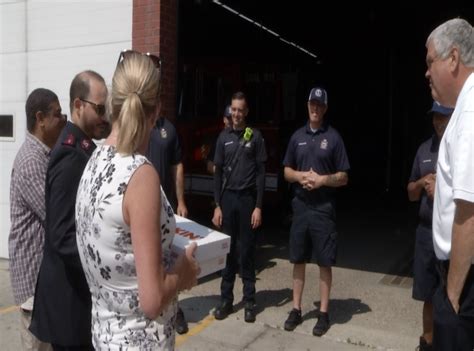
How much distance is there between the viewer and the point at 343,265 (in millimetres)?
7441

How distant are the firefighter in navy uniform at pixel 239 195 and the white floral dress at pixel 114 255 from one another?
10.9ft

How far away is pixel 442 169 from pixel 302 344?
299 cm

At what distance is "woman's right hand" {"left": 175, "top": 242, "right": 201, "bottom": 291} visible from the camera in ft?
6.61

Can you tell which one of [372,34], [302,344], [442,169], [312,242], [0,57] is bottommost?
[302,344]

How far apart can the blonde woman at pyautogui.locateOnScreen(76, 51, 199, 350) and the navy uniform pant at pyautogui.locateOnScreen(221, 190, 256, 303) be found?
3.30 metres

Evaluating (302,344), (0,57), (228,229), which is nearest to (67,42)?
(0,57)

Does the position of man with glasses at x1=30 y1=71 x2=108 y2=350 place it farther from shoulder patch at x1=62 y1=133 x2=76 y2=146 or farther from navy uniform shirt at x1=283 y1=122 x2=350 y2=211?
navy uniform shirt at x1=283 y1=122 x2=350 y2=211

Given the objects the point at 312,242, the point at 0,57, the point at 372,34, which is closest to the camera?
the point at 312,242

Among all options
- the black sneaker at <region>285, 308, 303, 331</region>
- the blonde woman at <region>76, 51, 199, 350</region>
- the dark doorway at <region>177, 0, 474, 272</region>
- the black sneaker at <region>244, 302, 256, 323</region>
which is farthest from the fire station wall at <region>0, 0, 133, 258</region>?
the blonde woman at <region>76, 51, 199, 350</region>

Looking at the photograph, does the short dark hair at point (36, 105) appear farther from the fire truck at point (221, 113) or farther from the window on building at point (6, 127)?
the fire truck at point (221, 113)

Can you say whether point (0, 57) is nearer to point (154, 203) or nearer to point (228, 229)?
point (228, 229)

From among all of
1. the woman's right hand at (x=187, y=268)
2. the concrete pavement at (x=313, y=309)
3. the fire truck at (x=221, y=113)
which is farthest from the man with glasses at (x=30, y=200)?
the fire truck at (x=221, y=113)

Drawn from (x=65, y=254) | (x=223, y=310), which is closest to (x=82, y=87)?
(x=65, y=254)

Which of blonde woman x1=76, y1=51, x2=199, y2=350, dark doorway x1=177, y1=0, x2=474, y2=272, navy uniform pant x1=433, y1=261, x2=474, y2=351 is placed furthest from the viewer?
dark doorway x1=177, y1=0, x2=474, y2=272
